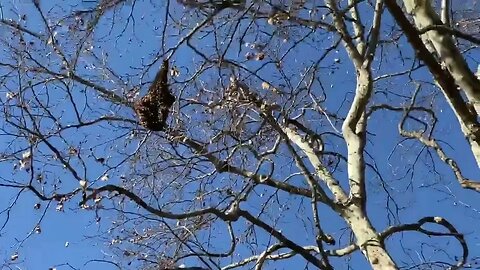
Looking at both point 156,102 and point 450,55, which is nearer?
point 156,102

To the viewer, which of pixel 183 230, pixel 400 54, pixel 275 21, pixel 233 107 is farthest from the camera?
pixel 400 54

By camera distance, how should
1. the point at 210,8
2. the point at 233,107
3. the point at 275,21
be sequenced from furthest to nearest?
1. the point at 233,107
2. the point at 275,21
3. the point at 210,8

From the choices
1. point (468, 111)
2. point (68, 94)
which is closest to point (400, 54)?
point (468, 111)

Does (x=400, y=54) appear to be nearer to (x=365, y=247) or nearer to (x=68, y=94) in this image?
(x=365, y=247)

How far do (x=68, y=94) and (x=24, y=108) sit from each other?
508mm

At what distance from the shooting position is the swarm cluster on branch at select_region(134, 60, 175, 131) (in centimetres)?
521

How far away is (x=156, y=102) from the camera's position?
5.23m

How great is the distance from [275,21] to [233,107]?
2.80ft

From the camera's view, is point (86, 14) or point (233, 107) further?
point (233, 107)

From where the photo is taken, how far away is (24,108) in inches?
235

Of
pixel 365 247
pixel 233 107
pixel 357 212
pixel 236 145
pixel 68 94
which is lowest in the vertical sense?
pixel 365 247

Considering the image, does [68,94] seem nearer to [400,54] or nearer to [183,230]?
[183,230]

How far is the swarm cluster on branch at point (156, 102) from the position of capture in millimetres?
5215

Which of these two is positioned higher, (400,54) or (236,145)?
(400,54)
